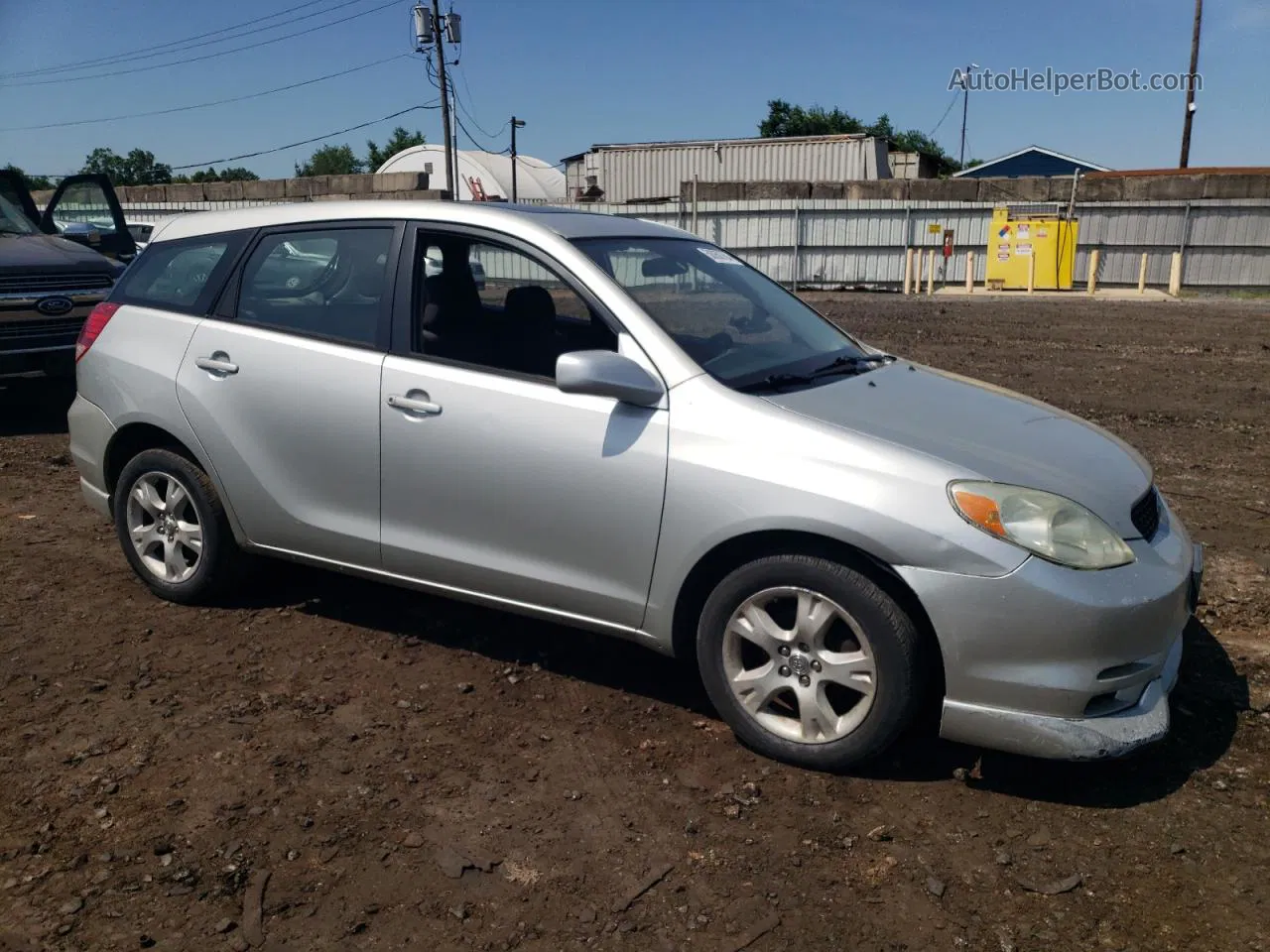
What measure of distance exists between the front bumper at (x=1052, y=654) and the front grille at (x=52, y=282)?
7.97m

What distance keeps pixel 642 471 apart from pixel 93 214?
1020 centimetres

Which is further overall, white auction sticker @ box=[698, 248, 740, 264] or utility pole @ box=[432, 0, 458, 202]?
utility pole @ box=[432, 0, 458, 202]

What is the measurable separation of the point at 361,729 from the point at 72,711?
1.06 m

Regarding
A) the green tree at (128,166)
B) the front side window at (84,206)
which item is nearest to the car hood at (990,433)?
the front side window at (84,206)

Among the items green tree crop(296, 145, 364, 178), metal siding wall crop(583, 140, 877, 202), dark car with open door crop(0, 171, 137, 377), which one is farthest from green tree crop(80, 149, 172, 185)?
dark car with open door crop(0, 171, 137, 377)

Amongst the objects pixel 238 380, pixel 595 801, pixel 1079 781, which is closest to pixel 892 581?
pixel 1079 781

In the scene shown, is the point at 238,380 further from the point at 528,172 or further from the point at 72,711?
the point at 528,172

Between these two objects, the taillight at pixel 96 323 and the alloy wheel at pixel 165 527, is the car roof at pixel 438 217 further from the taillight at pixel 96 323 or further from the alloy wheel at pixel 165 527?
the alloy wheel at pixel 165 527

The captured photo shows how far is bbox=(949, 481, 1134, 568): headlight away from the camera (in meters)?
2.95

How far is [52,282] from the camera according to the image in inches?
335

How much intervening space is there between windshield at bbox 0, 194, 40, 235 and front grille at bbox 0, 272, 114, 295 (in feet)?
3.46

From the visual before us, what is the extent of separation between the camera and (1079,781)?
3.22 m

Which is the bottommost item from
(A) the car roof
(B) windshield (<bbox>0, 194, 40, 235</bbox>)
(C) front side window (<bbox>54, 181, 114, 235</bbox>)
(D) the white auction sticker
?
(D) the white auction sticker

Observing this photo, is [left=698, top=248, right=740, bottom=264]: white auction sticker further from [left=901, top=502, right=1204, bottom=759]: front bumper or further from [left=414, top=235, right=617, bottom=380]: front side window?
[left=901, top=502, right=1204, bottom=759]: front bumper
